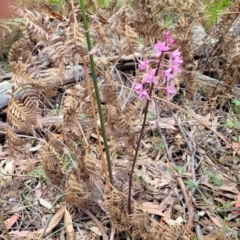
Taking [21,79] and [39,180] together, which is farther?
[39,180]

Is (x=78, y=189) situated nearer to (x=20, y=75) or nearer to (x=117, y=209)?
(x=117, y=209)

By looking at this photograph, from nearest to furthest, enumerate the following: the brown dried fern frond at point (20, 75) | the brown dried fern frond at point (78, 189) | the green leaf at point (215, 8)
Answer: the brown dried fern frond at point (20, 75)
the brown dried fern frond at point (78, 189)
the green leaf at point (215, 8)

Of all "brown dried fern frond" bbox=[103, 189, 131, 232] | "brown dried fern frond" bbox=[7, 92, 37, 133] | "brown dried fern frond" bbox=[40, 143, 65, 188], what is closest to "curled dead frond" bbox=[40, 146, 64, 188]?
"brown dried fern frond" bbox=[40, 143, 65, 188]

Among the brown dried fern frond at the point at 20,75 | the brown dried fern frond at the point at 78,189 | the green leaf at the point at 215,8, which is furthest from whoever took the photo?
the green leaf at the point at 215,8

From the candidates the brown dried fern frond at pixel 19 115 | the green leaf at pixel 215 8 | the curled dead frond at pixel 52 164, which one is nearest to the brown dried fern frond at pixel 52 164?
the curled dead frond at pixel 52 164

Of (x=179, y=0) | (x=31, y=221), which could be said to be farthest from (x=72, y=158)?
(x=179, y=0)

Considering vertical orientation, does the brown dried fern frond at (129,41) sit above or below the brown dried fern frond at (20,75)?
above

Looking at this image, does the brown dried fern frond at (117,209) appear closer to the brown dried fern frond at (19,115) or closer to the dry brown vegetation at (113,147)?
the dry brown vegetation at (113,147)

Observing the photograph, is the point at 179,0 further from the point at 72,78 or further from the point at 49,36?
the point at 49,36

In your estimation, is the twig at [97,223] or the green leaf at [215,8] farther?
the green leaf at [215,8]
